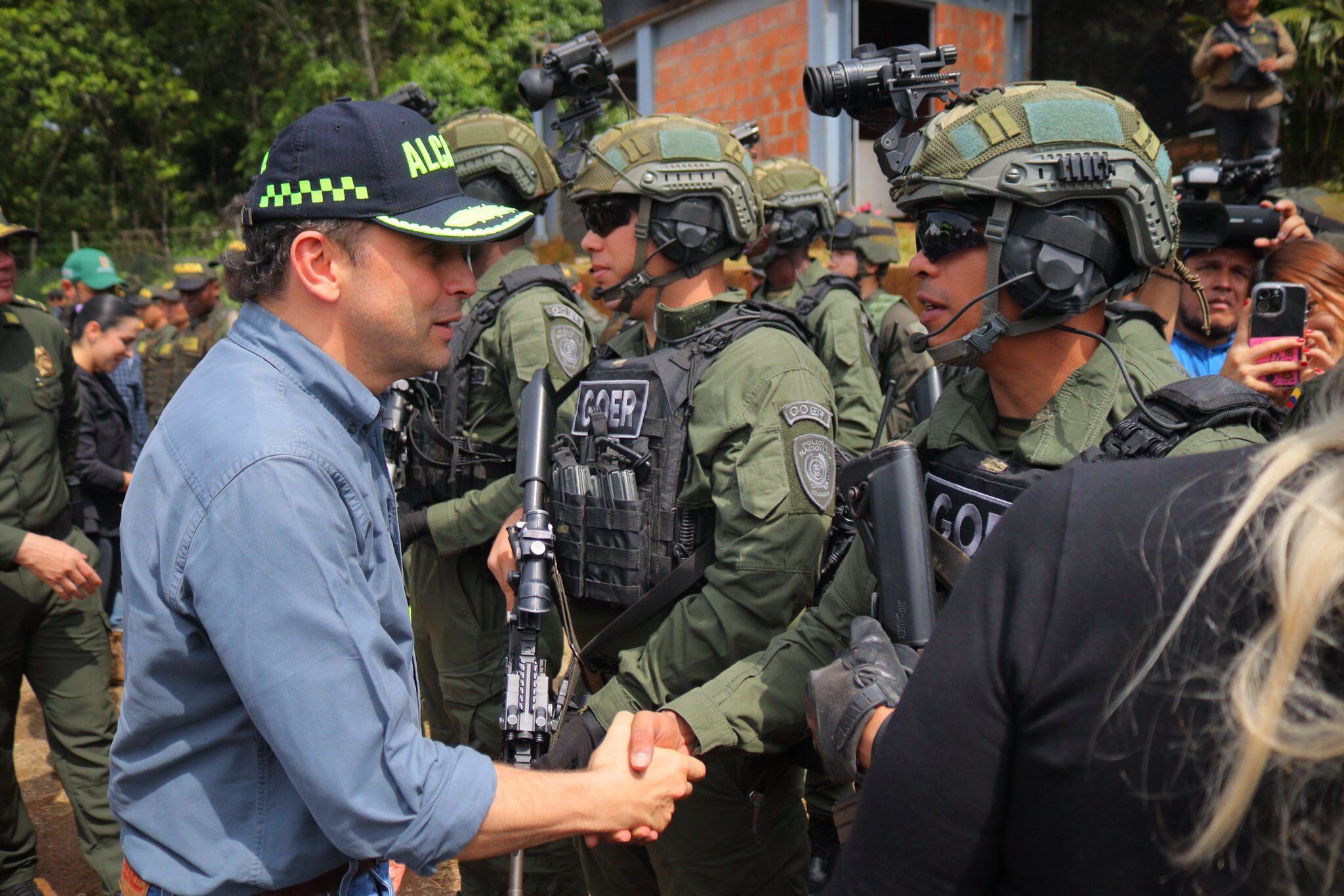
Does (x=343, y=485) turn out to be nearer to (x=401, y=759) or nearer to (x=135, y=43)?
(x=401, y=759)

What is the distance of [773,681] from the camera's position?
7.89 ft

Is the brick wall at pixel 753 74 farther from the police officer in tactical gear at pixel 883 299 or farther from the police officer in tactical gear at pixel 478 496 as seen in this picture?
the police officer in tactical gear at pixel 478 496

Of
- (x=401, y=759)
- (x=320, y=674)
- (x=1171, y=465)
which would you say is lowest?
(x=401, y=759)

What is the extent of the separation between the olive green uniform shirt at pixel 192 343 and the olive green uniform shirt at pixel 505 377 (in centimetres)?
645

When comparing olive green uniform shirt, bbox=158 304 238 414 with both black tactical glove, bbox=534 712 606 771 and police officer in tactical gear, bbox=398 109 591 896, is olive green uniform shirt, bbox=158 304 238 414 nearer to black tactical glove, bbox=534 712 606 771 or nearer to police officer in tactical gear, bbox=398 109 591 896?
police officer in tactical gear, bbox=398 109 591 896

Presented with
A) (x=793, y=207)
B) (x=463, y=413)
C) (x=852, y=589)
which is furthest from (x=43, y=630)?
(x=793, y=207)

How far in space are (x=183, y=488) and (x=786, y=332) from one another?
1.85 metres

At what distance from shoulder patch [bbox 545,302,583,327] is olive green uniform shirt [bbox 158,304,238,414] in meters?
6.60

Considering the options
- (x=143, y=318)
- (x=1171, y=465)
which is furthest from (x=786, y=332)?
(x=143, y=318)

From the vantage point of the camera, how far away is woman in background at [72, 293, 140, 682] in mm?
6750

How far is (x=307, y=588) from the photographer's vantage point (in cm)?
154

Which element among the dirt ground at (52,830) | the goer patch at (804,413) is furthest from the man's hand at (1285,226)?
the dirt ground at (52,830)

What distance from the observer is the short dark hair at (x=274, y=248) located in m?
1.85

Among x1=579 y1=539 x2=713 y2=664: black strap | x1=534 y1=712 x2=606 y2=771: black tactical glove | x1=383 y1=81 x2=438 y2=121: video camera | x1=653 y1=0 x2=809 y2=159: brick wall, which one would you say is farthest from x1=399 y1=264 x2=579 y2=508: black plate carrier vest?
x1=653 y1=0 x2=809 y2=159: brick wall
